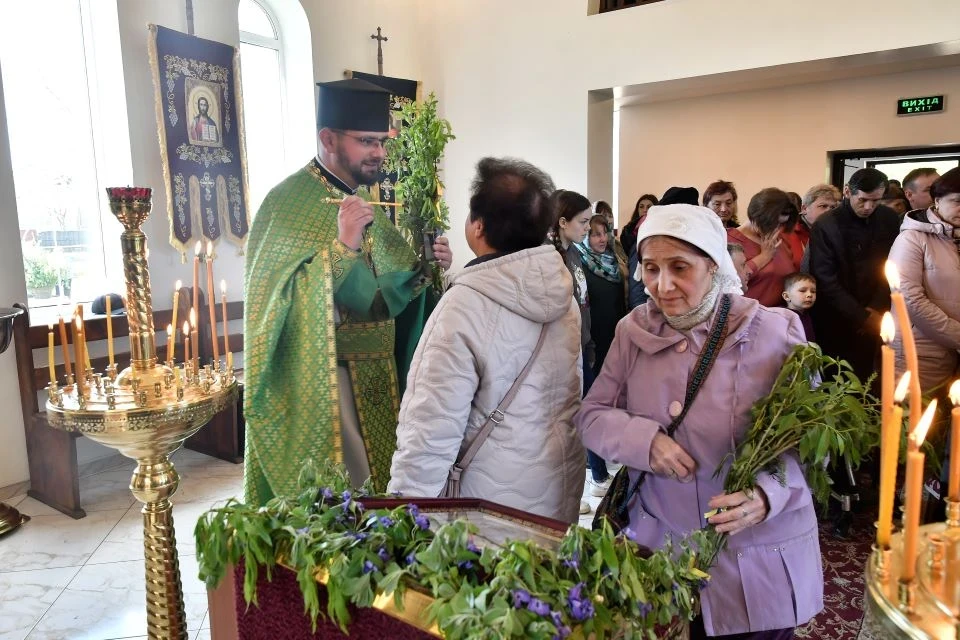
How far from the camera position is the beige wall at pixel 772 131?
27.6 ft

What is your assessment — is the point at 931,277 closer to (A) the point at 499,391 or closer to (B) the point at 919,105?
(A) the point at 499,391

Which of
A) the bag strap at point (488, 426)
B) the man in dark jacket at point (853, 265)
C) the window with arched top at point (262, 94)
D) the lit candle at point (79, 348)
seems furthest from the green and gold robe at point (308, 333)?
the window with arched top at point (262, 94)

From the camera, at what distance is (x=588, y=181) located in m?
7.19

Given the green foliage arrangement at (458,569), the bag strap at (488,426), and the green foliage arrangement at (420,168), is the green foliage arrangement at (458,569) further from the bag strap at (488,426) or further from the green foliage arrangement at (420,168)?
the green foliage arrangement at (420,168)

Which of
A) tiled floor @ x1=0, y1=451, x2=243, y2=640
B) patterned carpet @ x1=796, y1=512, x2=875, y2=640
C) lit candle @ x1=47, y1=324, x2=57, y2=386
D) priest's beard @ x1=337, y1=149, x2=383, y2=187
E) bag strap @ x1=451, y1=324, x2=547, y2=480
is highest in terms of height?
priest's beard @ x1=337, y1=149, x2=383, y2=187

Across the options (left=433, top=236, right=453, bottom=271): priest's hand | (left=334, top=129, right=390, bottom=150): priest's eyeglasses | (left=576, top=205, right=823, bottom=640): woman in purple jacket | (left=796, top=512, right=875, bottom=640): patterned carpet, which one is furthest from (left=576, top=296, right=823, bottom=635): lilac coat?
(left=334, top=129, right=390, bottom=150): priest's eyeglasses

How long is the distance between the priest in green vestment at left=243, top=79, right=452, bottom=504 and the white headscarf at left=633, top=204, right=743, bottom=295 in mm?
971

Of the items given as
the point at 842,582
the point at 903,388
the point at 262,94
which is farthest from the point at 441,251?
the point at 262,94

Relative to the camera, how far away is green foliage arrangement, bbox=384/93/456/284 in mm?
2268

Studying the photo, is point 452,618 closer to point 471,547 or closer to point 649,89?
point 471,547

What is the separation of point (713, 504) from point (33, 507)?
13.9 ft

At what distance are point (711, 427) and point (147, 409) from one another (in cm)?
122

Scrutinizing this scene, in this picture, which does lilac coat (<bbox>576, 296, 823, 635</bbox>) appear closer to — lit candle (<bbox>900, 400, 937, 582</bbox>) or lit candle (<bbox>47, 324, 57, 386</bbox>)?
lit candle (<bbox>900, 400, 937, 582</bbox>)

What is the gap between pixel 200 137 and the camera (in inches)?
213
